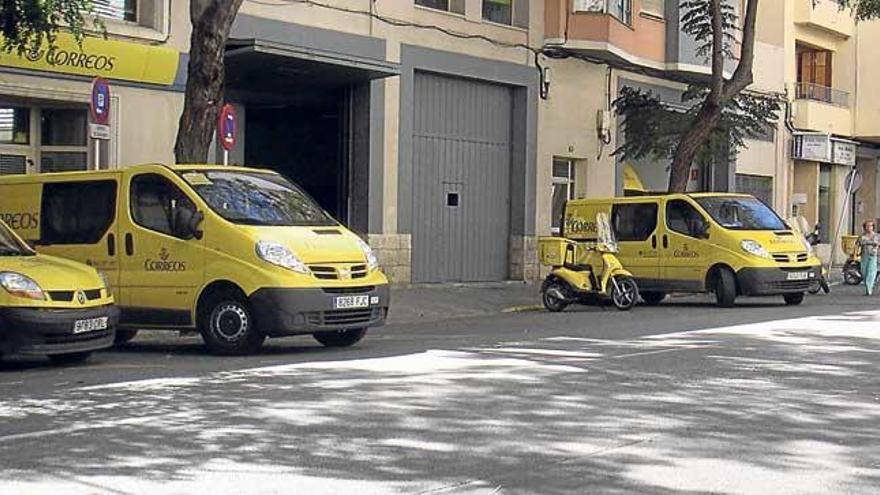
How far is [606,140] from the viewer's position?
29.0m

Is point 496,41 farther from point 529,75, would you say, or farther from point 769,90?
point 769,90

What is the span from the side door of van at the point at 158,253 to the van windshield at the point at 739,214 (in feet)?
33.4

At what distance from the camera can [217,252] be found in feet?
41.9

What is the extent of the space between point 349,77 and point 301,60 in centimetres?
207

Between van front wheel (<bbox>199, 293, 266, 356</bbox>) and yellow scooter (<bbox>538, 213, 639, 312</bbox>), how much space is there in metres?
8.14

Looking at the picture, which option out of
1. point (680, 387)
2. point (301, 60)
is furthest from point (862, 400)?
point (301, 60)

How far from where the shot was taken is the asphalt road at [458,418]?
6961mm

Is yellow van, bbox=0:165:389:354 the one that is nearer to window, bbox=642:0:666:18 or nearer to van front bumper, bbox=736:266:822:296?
van front bumper, bbox=736:266:822:296

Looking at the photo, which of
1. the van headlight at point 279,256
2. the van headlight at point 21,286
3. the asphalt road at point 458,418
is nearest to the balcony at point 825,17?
the asphalt road at point 458,418

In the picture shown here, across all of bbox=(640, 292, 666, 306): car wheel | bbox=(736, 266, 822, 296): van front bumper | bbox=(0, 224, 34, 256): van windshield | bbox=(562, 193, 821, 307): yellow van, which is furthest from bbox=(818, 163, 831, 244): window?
bbox=(0, 224, 34, 256): van windshield

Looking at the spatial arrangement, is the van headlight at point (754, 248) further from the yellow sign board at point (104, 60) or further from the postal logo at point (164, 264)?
the postal logo at point (164, 264)

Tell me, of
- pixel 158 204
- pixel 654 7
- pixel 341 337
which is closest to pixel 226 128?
pixel 158 204

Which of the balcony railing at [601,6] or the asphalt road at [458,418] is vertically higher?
the balcony railing at [601,6]

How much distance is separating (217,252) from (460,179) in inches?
527
